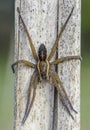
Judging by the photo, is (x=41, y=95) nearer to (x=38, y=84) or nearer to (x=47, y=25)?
(x=38, y=84)

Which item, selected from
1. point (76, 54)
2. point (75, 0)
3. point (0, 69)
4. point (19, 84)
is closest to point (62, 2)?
point (75, 0)

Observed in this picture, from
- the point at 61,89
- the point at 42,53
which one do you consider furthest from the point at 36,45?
the point at 61,89

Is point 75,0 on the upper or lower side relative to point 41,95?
upper

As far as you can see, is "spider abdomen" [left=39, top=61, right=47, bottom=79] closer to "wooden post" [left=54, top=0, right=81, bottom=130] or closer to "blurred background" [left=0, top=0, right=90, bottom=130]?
"wooden post" [left=54, top=0, right=81, bottom=130]

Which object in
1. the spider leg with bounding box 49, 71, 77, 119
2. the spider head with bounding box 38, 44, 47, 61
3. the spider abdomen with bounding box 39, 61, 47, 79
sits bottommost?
the spider leg with bounding box 49, 71, 77, 119

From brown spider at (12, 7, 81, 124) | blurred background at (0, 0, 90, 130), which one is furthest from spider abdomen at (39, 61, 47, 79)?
blurred background at (0, 0, 90, 130)

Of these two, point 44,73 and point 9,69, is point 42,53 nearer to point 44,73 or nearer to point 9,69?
point 44,73

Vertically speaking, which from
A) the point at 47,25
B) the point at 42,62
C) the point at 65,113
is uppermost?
the point at 47,25
